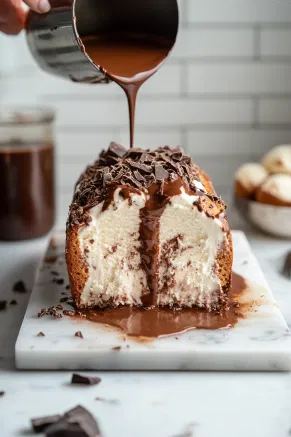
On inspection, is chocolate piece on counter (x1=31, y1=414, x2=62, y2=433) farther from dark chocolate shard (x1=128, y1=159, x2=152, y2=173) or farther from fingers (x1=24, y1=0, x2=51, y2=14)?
fingers (x1=24, y1=0, x2=51, y2=14)

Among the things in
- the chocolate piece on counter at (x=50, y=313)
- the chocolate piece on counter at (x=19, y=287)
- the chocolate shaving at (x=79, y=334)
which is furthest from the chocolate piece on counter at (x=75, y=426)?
the chocolate piece on counter at (x=19, y=287)

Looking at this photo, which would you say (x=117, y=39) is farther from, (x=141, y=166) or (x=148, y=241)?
(x=148, y=241)

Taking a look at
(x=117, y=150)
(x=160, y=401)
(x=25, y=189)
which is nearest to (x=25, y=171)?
(x=25, y=189)

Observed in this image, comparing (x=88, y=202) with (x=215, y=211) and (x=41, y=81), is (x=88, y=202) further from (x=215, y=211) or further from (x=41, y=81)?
(x=41, y=81)

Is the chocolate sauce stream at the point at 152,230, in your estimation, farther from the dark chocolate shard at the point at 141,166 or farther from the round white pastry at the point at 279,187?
the round white pastry at the point at 279,187

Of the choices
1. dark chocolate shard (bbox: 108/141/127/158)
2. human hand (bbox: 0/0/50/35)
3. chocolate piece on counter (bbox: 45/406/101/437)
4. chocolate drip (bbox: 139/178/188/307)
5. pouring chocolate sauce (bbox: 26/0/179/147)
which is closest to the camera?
chocolate piece on counter (bbox: 45/406/101/437)

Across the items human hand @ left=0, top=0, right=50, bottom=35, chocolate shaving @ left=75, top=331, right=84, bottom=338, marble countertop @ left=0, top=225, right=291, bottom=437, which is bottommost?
marble countertop @ left=0, top=225, right=291, bottom=437

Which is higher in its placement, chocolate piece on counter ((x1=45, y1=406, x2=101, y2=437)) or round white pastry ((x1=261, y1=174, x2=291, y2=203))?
round white pastry ((x1=261, y1=174, x2=291, y2=203))

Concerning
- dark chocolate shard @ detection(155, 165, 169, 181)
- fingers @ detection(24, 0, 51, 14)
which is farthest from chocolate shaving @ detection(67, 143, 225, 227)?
fingers @ detection(24, 0, 51, 14)
